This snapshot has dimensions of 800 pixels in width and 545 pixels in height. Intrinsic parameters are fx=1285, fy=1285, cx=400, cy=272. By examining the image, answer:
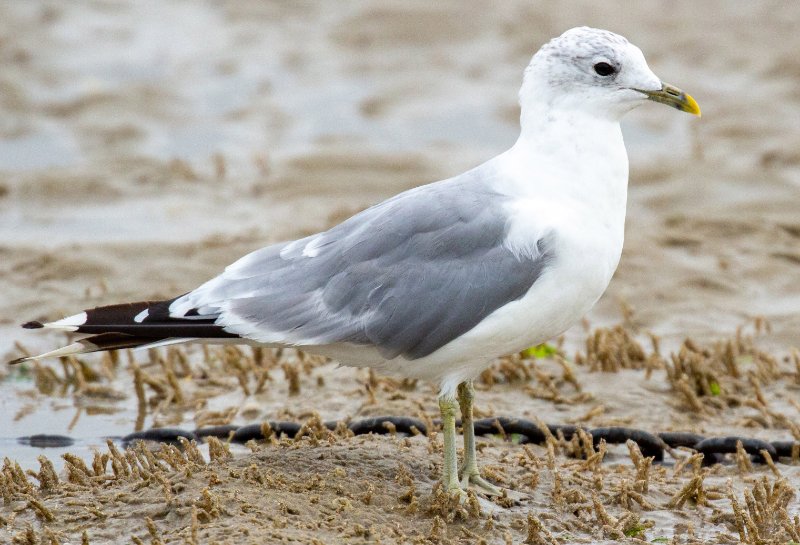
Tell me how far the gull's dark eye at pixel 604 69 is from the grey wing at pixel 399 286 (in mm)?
614

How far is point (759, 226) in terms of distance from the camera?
8.78 metres

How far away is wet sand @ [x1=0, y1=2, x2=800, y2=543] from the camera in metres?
6.34

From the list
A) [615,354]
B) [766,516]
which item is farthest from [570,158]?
[615,354]

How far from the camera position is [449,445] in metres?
4.48

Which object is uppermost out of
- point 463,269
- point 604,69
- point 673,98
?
point 604,69

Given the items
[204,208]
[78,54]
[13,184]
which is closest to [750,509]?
[204,208]

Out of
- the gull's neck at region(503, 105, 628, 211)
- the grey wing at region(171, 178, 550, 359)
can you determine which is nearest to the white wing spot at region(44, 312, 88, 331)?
the grey wing at region(171, 178, 550, 359)

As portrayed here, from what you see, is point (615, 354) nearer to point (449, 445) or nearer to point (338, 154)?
point (449, 445)

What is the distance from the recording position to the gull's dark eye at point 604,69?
464cm

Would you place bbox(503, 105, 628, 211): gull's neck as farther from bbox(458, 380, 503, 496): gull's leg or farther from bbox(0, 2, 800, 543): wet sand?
bbox(0, 2, 800, 543): wet sand

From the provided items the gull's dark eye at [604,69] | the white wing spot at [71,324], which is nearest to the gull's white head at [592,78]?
the gull's dark eye at [604,69]

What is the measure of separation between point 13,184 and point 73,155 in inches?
27.7

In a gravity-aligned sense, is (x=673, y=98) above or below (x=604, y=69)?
below

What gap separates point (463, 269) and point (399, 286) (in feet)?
0.75
